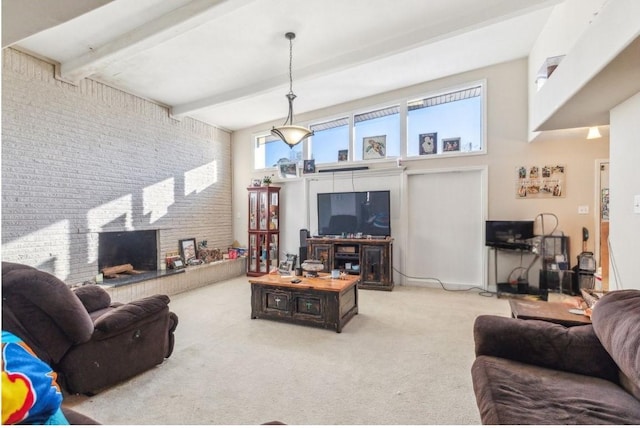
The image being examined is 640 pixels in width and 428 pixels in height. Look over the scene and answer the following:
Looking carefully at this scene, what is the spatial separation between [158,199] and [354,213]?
3.13 meters

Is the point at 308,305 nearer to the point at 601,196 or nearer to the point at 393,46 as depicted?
the point at 393,46

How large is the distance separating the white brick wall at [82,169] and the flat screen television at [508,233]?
4.75 metres

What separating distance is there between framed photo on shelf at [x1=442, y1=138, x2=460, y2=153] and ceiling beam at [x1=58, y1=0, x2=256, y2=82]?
3.47 metres

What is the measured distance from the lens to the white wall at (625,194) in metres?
2.37

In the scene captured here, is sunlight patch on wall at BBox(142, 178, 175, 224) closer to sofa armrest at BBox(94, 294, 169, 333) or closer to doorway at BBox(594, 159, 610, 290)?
sofa armrest at BBox(94, 294, 169, 333)

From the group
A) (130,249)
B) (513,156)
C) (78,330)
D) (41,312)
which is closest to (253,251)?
(130,249)

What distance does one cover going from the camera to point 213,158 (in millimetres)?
6301

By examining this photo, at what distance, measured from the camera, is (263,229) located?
19.9ft

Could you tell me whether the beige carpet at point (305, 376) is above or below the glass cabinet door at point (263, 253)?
Result: below

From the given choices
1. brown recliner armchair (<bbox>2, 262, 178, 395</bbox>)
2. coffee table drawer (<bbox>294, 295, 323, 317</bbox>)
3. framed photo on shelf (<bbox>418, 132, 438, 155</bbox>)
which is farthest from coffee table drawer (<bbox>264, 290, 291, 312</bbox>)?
A: framed photo on shelf (<bbox>418, 132, 438, 155</bbox>)

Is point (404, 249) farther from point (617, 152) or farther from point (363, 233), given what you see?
point (617, 152)

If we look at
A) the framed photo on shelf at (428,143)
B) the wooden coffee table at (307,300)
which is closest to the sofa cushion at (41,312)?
the wooden coffee table at (307,300)

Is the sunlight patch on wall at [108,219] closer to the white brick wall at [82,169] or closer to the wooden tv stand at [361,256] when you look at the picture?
the white brick wall at [82,169]

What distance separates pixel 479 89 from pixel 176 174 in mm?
4961
